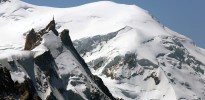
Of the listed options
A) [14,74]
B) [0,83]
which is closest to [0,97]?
[0,83]

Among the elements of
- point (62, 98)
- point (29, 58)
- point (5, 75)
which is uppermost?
point (5, 75)

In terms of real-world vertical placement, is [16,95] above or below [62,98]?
above

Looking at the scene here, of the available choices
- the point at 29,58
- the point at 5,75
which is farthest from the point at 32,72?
the point at 5,75

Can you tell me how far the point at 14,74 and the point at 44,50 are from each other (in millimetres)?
25674

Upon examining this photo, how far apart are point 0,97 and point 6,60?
37662mm

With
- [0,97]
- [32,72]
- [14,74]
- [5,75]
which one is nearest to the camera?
[0,97]

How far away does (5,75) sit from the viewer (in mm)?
149000

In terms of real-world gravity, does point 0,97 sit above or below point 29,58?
above

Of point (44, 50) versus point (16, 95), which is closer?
point (16, 95)

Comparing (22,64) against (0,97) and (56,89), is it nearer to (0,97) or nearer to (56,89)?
(56,89)

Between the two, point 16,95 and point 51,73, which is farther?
point 51,73

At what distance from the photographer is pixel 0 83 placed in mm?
143375

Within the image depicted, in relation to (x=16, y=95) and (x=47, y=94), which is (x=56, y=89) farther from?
(x=16, y=95)

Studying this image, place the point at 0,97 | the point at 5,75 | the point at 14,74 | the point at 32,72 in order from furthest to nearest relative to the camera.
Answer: the point at 32,72, the point at 14,74, the point at 5,75, the point at 0,97
